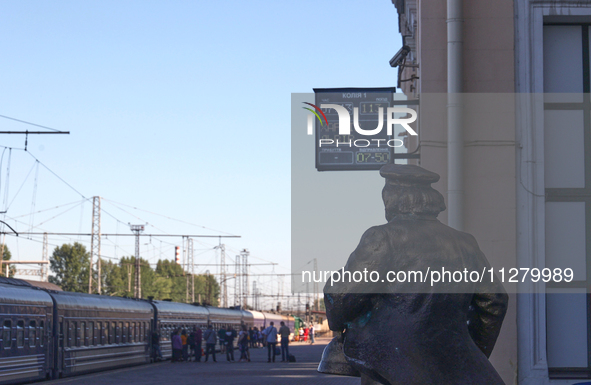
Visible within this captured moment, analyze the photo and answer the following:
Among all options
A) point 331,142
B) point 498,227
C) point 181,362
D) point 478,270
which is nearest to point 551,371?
point 498,227

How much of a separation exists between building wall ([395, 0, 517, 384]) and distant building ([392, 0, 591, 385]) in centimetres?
1

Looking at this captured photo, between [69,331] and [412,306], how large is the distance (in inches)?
844

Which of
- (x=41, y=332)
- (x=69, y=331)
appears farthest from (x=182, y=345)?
(x=41, y=332)

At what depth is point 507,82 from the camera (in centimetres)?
1164

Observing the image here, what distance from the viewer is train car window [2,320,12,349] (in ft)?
64.7

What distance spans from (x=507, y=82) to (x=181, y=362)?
82.7ft

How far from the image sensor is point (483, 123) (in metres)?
11.6

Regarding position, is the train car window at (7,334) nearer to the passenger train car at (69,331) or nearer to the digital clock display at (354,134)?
the passenger train car at (69,331)

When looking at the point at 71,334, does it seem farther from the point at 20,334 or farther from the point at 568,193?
the point at 568,193

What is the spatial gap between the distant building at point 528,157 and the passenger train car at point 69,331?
12757mm

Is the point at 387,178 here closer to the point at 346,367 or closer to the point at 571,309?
the point at 346,367

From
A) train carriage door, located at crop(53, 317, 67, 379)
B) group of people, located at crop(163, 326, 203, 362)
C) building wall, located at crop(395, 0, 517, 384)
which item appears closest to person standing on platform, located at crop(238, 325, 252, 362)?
group of people, located at crop(163, 326, 203, 362)

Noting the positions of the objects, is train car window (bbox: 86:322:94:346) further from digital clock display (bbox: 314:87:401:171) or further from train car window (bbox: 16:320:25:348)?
digital clock display (bbox: 314:87:401:171)

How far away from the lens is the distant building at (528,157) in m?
11.3
